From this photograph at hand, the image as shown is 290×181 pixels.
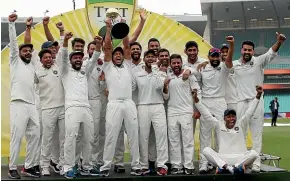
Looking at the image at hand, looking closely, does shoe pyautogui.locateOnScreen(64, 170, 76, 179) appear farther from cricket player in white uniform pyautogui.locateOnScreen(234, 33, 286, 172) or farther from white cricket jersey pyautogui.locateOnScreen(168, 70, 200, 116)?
cricket player in white uniform pyautogui.locateOnScreen(234, 33, 286, 172)

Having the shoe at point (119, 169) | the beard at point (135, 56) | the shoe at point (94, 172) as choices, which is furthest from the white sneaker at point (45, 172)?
the beard at point (135, 56)

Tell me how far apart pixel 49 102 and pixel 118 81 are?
3.34 feet

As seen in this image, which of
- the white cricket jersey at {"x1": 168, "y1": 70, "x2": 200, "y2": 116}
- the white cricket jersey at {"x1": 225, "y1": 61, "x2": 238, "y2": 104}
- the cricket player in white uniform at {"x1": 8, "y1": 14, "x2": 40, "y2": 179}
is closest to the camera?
the cricket player in white uniform at {"x1": 8, "y1": 14, "x2": 40, "y2": 179}

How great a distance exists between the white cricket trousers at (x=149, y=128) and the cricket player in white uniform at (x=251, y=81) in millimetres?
1136

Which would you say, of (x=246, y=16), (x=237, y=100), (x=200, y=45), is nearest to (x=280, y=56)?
(x=246, y=16)

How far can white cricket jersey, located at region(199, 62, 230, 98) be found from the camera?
6668 mm

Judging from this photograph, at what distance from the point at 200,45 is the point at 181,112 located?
4.72 meters

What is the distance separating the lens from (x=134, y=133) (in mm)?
6238

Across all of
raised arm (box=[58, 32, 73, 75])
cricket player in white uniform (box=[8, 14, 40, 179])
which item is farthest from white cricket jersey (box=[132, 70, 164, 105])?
cricket player in white uniform (box=[8, 14, 40, 179])

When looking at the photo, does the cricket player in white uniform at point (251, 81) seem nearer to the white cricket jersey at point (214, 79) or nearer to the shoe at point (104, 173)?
the white cricket jersey at point (214, 79)

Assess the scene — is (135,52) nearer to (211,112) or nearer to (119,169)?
(211,112)

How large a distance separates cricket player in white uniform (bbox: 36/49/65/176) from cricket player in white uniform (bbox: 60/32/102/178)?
22 cm

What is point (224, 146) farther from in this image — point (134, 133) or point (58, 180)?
point (58, 180)

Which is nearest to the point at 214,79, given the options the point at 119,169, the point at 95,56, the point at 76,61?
the point at 95,56
